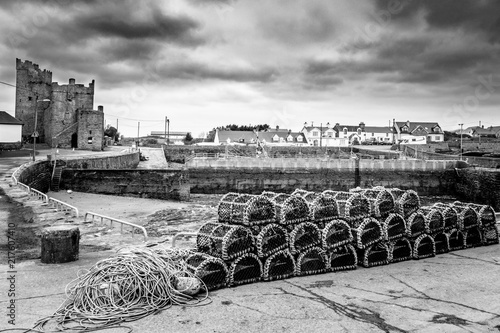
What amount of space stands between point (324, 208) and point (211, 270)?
2839mm

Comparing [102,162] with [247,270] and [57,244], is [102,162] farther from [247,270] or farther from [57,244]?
[247,270]

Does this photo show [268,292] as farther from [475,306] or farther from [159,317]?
[475,306]

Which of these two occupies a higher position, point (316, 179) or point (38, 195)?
point (316, 179)

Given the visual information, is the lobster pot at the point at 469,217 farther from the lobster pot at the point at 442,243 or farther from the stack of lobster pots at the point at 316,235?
the lobster pot at the point at 442,243

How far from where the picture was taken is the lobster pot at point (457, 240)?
A: 9844 millimetres

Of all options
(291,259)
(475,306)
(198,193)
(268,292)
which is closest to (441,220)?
(475,306)

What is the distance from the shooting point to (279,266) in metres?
7.51

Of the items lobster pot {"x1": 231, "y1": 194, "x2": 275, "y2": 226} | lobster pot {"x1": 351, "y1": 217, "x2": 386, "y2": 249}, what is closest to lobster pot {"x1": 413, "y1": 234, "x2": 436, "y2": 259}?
lobster pot {"x1": 351, "y1": 217, "x2": 386, "y2": 249}

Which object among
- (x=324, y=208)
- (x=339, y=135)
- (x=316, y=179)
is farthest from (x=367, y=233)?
(x=339, y=135)

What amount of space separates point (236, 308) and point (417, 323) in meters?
2.55

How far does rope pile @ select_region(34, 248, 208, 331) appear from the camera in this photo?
5.32 metres

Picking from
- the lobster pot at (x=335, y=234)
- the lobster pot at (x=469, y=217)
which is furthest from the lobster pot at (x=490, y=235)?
the lobster pot at (x=335, y=234)

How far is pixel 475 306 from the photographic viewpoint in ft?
20.4

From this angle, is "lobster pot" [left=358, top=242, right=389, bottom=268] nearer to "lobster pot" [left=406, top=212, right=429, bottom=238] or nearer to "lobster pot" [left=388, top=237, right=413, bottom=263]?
"lobster pot" [left=388, top=237, right=413, bottom=263]
